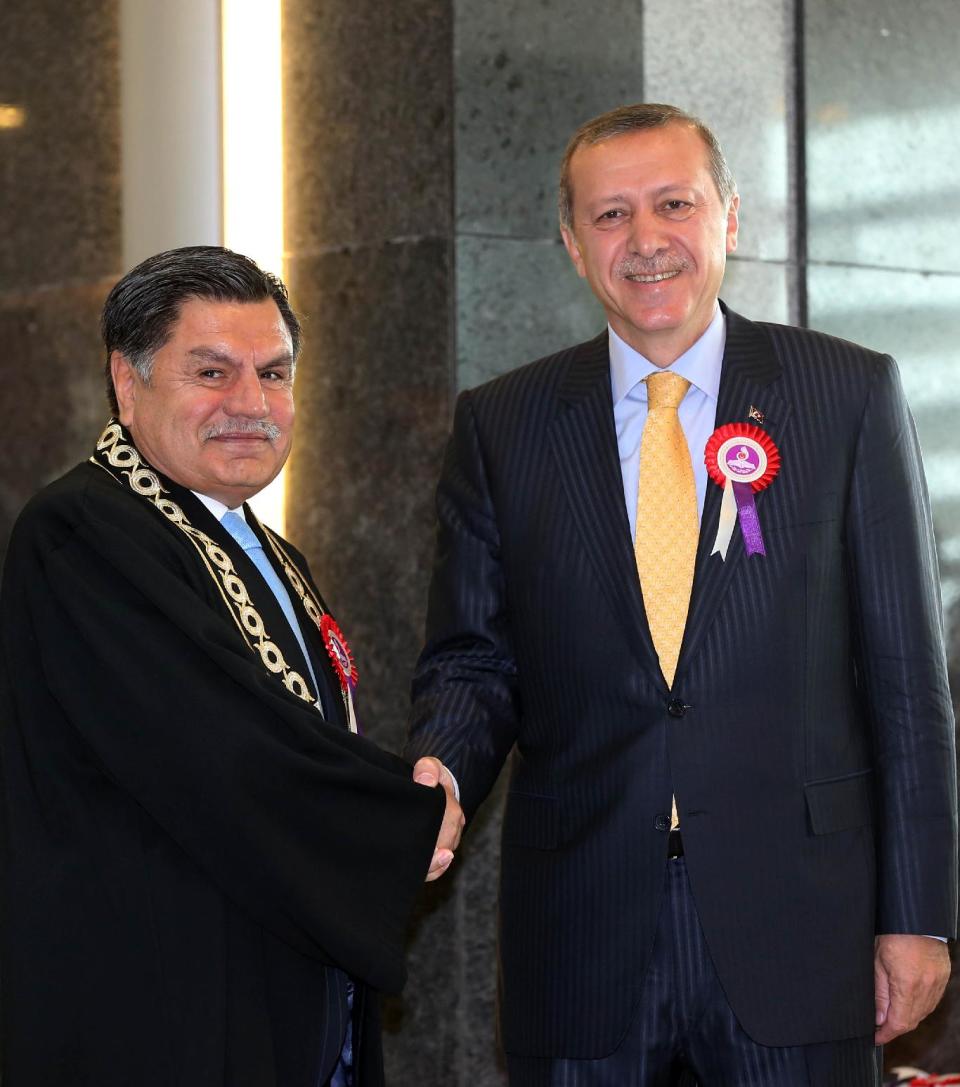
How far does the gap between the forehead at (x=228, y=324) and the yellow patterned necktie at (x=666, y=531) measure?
0.65 meters

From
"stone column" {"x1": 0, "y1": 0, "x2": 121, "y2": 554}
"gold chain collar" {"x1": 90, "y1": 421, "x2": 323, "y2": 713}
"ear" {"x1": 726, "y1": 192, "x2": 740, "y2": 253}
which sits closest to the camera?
"gold chain collar" {"x1": 90, "y1": 421, "x2": 323, "y2": 713}

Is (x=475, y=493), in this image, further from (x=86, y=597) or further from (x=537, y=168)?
(x=537, y=168)

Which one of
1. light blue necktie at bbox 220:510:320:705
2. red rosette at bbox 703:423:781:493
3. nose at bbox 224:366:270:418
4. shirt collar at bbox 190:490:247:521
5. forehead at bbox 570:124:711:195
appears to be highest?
forehead at bbox 570:124:711:195

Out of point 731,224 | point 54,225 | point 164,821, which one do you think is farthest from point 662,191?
point 54,225

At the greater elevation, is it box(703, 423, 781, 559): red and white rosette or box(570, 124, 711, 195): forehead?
box(570, 124, 711, 195): forehead

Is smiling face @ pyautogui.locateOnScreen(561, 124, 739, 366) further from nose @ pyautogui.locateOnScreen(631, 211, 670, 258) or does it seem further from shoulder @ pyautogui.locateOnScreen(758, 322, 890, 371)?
shoulder @ pyautogui.locateOnScreen(758, 322, 890, 371)

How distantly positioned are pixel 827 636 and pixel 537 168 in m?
1.71

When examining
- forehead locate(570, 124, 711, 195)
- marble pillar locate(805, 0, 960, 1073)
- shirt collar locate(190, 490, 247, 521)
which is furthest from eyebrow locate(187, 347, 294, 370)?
marble pillar locate(805, 0, 960, 1073)

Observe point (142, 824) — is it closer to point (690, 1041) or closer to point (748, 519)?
point (690, 1041)

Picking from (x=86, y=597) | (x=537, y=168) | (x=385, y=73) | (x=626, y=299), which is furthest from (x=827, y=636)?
(x=385, y=73)

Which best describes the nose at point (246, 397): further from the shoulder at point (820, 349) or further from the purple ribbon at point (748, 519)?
the shoulder at point (820, 349)

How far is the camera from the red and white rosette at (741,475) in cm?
268

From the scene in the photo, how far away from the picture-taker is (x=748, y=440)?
272cm

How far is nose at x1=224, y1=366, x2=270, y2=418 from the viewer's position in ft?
8.70
